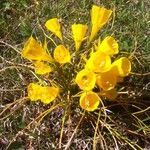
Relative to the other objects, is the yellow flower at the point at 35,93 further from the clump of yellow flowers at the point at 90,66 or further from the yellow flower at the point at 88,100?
the yellow flower at the point at 88,100

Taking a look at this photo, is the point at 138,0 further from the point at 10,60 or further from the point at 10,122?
the point at 10,122

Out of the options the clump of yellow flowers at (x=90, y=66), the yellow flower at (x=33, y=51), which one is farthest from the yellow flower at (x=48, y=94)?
the yellow flower at (x=33, y=51)

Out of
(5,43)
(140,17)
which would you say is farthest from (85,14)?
(5,43)

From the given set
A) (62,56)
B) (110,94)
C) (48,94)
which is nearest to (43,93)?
(48,94)

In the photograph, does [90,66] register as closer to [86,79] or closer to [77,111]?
[86,79]

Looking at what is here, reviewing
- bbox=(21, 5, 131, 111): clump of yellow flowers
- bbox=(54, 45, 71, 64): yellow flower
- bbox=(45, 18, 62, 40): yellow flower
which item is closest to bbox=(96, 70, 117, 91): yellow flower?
bbox=(21, 5, 131, 111): clump of yellow flowers
